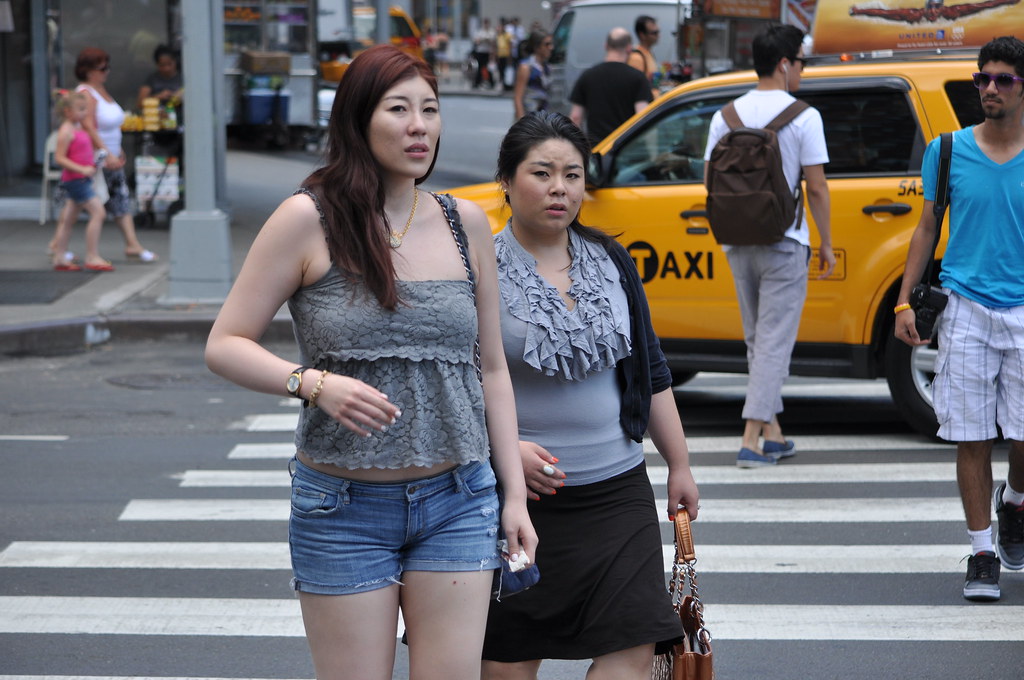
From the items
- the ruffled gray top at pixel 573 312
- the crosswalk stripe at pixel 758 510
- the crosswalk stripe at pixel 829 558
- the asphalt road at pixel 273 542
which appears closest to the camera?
the ruffled gray top at pixel 573 312

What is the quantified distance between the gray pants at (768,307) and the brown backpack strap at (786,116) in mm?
544

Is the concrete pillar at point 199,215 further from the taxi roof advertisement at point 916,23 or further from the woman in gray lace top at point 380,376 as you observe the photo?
the woman in gray lace top at point 380,376

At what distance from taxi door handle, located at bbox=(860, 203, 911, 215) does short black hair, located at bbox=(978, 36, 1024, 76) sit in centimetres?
229

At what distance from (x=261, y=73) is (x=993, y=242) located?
1993cm

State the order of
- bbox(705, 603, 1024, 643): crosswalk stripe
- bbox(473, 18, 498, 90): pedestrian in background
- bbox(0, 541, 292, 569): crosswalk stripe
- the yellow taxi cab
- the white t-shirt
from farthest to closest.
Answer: bbox(473, 18, 498, 90): pedestrian in background, the yellow taxi cab, the white t-shirt, bbox(0, 541, 292, 569): crosswalk stripe, bbox(705, 603, 1024, 643): crosswalk stripe

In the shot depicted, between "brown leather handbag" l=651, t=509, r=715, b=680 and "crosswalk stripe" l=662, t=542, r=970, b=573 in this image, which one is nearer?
"brown leather handbag" l=651, t=509, r=715, b=680

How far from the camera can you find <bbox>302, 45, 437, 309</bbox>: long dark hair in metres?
2.92

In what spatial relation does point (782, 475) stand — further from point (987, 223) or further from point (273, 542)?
point (273, 542)

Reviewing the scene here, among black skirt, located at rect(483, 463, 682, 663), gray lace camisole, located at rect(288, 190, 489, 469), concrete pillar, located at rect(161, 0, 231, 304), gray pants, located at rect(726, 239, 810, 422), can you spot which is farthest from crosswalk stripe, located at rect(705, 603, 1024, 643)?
concrete pillar, located at rect(161, 0, 231, 304)

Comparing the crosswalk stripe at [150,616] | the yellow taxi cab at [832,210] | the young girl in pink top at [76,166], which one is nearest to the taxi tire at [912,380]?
the yellow taxi cab at [832,210]

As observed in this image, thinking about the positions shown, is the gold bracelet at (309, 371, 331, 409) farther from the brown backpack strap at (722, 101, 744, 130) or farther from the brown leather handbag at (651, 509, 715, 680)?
the brown backpack strap at (722, 101, 744, 130)

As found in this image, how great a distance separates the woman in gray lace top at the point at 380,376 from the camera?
9.57 ft

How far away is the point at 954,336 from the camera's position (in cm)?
520

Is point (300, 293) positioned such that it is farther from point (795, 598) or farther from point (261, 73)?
point (261, 73)
